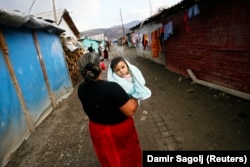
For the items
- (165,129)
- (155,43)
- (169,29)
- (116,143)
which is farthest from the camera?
(155,43)

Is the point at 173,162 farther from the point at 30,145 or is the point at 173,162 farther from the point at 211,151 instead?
the point at 30,145

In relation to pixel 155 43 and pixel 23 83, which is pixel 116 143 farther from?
pixel 155 43

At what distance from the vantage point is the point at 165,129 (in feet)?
15.4

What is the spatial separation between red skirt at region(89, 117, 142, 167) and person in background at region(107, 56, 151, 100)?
1.05ft

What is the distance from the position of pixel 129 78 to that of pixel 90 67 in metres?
0.49

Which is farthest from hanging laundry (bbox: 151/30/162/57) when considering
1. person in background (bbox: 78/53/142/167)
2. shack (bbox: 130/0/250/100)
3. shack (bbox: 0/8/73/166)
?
person in background (bbox: 78/53/142/167)

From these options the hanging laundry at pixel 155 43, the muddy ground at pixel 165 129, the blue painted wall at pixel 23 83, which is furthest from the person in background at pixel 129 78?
the hanging laundry at pixel 155 43

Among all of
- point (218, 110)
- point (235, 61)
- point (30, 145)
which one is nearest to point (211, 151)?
point (218, 110)

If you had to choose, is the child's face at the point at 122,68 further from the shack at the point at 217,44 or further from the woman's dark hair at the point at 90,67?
the shack at the point at 217,44

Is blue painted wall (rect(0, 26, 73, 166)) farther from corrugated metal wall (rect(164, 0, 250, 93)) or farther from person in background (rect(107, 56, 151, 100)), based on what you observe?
corrugated metal wall (rect(164, 0, 250, 93))

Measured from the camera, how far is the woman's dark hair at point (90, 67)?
6.32 ft

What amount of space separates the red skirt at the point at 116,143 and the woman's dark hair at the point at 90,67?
548 mm

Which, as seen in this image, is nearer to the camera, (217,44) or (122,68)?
(122,68)

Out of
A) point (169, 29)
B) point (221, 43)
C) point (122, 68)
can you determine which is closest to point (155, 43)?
point (169, 29)
